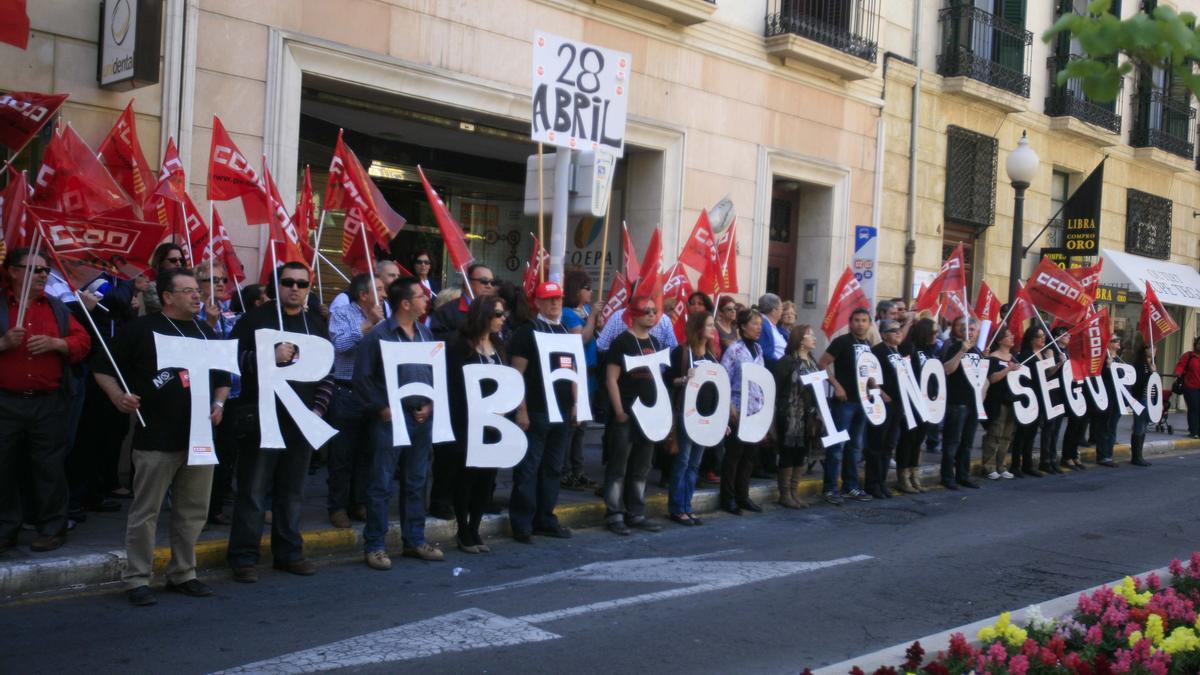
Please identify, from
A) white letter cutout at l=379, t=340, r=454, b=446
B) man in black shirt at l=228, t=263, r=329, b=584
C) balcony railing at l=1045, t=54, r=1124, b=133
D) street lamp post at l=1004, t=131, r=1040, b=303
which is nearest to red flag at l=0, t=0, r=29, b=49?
man in black shirt at l=228, t=263, r=329, b=584

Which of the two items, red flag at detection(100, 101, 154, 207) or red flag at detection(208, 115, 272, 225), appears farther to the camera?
red flag at detection(100, 101, 154, 207)

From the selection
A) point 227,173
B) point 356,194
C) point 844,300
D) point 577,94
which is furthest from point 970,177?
point 227,173

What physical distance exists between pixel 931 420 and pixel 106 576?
8104mm

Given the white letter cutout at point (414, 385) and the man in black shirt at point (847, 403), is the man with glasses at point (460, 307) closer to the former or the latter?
the white letter cutout at point (414, 385)

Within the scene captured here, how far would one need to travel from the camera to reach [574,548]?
26.7 ft

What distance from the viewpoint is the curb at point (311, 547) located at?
6223 mm

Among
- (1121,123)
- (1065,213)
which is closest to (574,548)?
(1065,213)

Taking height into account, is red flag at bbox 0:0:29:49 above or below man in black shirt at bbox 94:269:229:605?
above

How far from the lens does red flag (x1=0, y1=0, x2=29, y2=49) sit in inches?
293

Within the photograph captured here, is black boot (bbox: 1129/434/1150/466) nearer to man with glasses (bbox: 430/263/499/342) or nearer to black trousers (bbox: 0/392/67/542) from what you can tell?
man with glasses (bbox: 430/263/499/342)

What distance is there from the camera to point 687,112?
48.9 ft

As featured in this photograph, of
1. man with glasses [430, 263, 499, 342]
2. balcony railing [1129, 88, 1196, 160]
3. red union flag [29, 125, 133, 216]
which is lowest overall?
man with glasses [430, 263, 499, 342]

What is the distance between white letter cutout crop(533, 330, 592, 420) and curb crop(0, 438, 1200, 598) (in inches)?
42.4

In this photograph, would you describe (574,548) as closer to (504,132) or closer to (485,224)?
(504,132)
